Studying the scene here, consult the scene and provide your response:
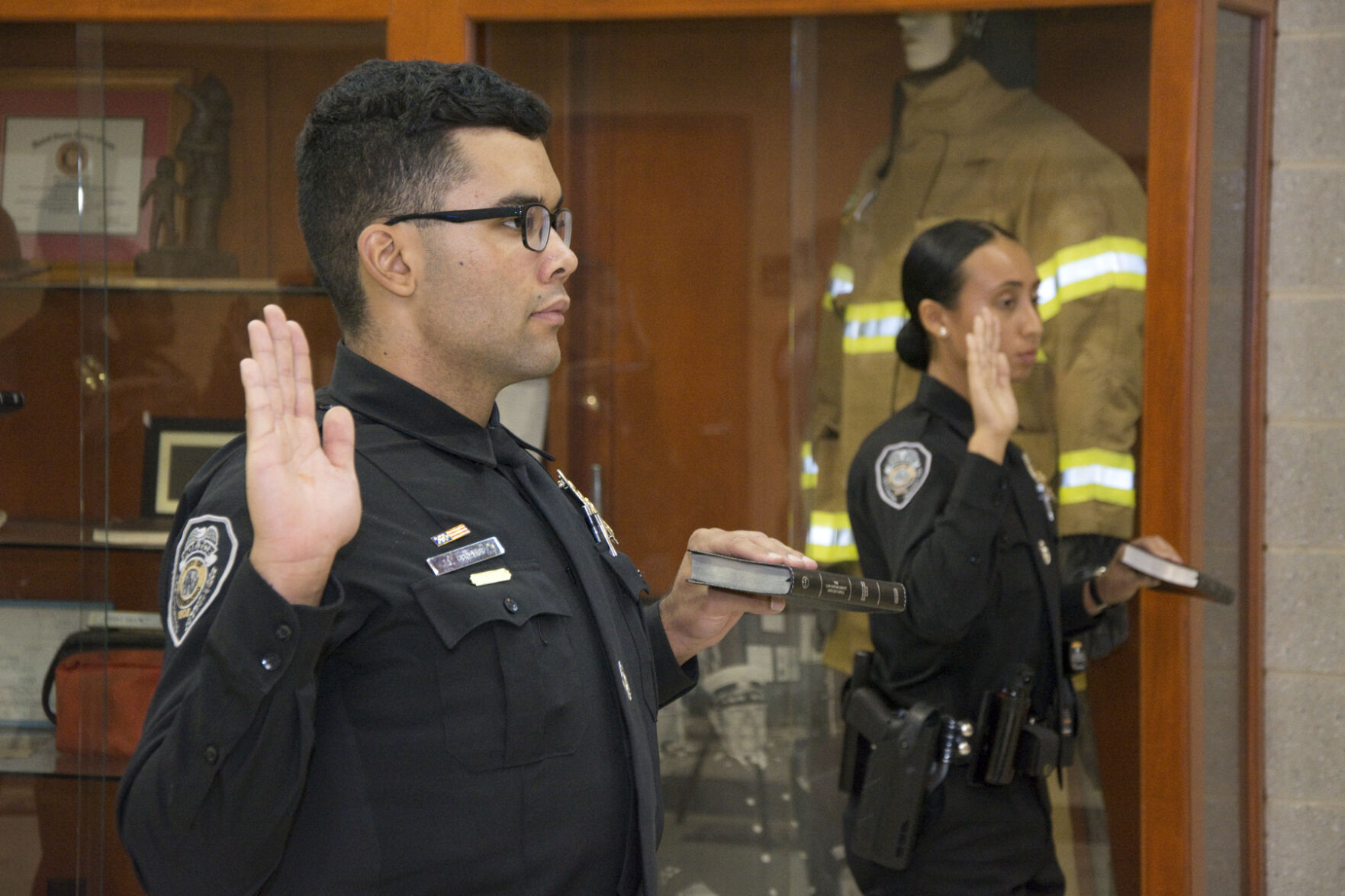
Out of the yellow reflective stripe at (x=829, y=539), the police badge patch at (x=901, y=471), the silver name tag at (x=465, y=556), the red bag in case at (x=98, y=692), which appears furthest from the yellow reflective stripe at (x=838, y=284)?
the silver name tag at (x=465, y=556)

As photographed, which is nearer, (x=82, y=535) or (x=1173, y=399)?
(x=1173, y=399)

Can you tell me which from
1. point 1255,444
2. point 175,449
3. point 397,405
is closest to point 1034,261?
point 1255,444

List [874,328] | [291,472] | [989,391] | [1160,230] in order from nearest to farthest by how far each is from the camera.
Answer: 1. [291,472]
2. [989,391]
3. [1160,230]
4. [874,328]

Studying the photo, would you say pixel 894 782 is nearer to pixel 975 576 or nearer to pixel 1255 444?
pixel 975 576

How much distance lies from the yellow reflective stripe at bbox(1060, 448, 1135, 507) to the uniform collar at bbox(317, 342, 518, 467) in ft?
5.59

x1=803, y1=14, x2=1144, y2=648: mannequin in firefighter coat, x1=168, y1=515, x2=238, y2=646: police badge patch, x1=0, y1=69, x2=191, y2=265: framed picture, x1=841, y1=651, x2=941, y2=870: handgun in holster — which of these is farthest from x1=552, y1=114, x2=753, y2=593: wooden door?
x1=168, y1=515, x2=238, y2=646: police badge patch

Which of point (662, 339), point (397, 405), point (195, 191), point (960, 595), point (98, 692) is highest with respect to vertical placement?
point (195, 191)

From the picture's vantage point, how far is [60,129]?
2.51 meters

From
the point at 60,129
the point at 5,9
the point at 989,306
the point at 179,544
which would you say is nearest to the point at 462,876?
the point at 179,544

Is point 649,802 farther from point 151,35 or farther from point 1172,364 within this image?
point 151,35

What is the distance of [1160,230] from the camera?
238cm

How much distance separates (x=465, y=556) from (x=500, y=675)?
4.8 inches

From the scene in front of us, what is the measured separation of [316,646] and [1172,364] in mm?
1915

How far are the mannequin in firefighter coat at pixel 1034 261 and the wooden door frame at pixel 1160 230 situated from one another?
0.46ft
